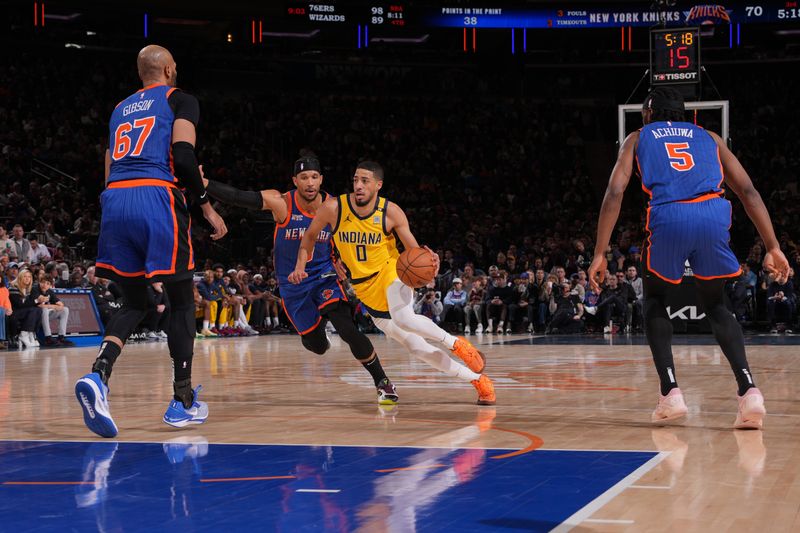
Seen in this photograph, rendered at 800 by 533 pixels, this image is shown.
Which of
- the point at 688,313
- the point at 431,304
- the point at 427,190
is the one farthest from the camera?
the point at 427,190

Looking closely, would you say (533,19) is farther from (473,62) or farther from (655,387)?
(655,387)

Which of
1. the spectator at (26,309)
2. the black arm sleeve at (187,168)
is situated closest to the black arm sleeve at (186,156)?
the black arm sleeve at (187,168)

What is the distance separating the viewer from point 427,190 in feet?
88.0

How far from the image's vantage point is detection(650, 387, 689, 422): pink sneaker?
546 cm

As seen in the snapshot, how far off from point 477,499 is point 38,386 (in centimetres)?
590

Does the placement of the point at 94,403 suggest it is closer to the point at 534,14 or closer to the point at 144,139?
the point at 144,139

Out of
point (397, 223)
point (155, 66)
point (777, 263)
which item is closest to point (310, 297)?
point (397, 223)

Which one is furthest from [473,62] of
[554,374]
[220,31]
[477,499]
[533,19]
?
[477,499]

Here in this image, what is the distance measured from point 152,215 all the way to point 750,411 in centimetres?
331

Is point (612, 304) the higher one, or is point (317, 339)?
point (317, 339)

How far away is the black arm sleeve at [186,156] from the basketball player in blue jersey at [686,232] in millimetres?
2194

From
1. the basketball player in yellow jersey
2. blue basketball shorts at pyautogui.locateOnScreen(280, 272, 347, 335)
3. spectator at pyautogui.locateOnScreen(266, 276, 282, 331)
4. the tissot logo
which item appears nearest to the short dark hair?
the basketball player in yellow jersey

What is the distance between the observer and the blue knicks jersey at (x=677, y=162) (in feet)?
17.9

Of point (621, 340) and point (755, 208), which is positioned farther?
point (621, 340)
